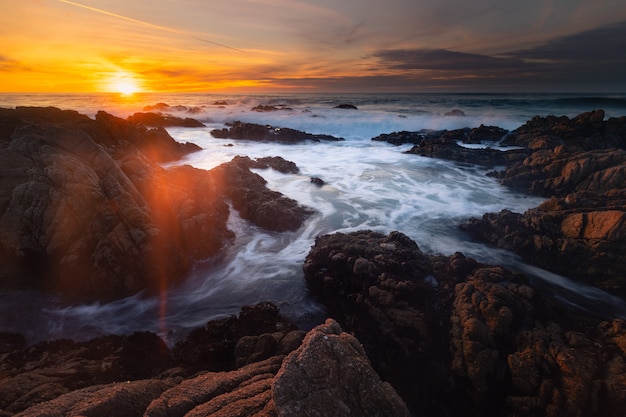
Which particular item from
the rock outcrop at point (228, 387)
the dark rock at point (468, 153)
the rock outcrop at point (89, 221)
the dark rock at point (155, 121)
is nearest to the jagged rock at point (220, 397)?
the rock outcrop at point (228, 387)

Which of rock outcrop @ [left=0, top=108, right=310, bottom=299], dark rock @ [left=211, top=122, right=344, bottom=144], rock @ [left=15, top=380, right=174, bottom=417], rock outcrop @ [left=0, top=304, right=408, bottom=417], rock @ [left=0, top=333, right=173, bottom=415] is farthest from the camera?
dark rock @ [left=211, top=122, right=344, bottom=144]

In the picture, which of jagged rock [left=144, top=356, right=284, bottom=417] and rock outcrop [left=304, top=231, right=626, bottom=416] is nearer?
jagged rock [left=144, top=356, right=284, bottom=417]

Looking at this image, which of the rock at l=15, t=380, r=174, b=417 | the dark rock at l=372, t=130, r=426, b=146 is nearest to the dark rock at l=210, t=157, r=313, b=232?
the rock at l=15, t=380, r=174, b=417

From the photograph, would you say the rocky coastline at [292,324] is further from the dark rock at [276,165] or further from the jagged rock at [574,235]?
the dark rock at [276,165]

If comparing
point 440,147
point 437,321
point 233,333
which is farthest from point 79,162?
point 440,147

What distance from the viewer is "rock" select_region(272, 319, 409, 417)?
354 centimetres

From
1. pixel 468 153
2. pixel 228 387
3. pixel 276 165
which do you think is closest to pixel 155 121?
pixel 276 165

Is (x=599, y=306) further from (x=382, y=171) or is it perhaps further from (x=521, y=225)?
(x=382, y=171)

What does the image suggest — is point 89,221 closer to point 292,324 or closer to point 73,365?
point 73,365

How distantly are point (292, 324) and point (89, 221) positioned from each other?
7.09m

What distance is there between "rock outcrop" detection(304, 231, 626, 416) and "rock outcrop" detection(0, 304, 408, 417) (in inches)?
102

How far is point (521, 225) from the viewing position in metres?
11.8

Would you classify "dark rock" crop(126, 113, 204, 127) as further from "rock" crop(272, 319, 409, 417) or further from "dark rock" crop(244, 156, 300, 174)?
"rock" crop(272, 319, 409, 417)

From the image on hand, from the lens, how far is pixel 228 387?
4379mm
